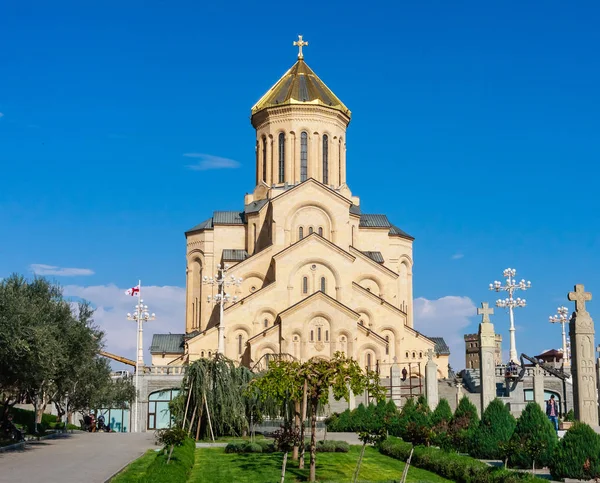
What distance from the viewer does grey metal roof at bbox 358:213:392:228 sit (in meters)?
58.5

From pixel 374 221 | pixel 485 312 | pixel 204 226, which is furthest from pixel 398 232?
pixel 485 312

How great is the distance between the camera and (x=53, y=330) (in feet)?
87.0

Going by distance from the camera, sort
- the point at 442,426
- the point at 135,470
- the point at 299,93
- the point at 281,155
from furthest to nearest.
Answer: the point at 299,93, the point at 281,155, the point at 442,426, the point at 135,470

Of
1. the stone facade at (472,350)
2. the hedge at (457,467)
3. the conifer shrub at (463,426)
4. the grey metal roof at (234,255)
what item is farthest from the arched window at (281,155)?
the conifer shrub at (463,426)

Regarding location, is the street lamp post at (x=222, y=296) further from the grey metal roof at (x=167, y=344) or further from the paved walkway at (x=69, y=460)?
the paved walkway at (x=69, y=460)

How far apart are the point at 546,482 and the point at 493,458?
6.29 metres

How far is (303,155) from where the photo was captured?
56.3m

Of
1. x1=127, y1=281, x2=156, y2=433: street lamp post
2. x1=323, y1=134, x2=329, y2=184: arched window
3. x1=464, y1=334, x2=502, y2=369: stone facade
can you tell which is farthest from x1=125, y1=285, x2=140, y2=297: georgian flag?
x1=464, y1=334, x2=502, y2=369: stone facade

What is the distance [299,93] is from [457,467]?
41945mm

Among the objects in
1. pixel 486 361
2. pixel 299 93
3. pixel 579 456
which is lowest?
pixel 579 456

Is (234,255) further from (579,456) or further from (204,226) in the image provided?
(579,456)

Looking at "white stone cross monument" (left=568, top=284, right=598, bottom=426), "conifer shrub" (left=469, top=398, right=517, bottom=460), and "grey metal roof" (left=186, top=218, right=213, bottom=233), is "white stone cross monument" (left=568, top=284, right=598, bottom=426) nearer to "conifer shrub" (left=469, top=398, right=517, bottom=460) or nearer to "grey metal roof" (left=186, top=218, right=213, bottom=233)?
"conifer shrub" (left=469, top=398, right=517, bottom=460)

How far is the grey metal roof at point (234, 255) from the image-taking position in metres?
54.7

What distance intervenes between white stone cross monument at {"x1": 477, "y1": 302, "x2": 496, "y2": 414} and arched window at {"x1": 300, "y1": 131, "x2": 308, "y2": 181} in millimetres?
31566
